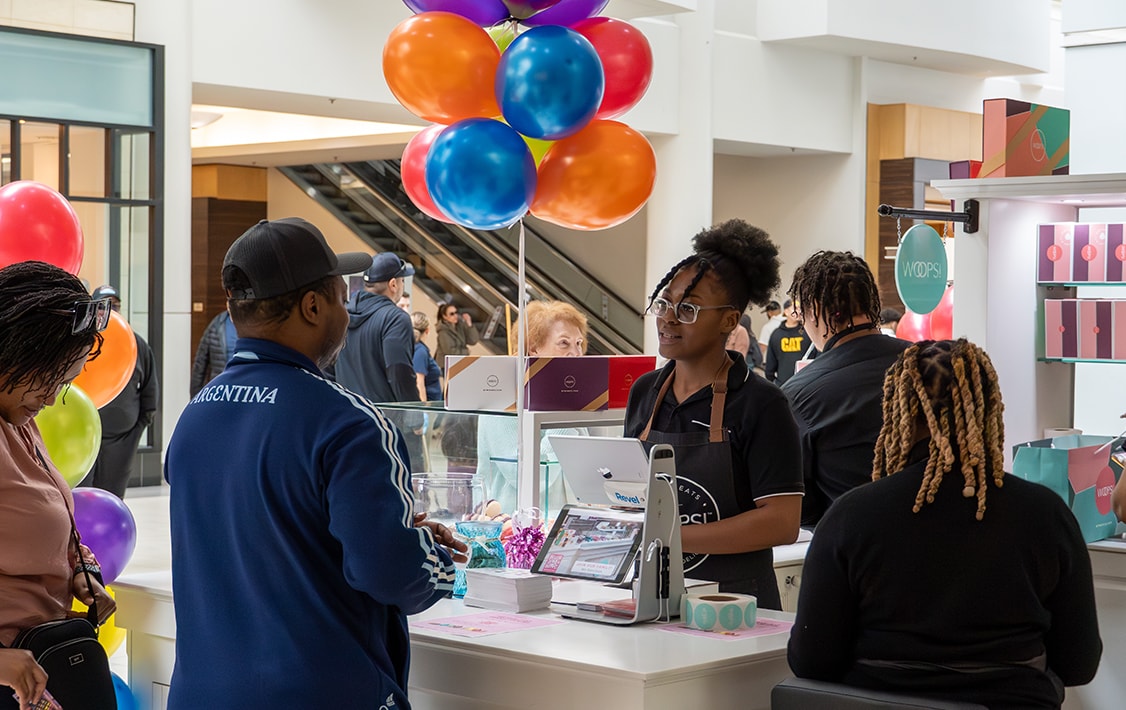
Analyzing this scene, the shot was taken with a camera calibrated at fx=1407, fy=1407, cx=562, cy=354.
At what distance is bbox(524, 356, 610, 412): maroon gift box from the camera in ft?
13.9

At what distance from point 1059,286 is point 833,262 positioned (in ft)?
6.35

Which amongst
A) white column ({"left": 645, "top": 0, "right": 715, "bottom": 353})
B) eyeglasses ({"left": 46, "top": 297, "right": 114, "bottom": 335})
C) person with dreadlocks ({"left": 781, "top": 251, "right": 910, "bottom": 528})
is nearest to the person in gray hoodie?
person with dreadlocks ({"left": 781, "top": 251, "right": 910, "bottom": 528})

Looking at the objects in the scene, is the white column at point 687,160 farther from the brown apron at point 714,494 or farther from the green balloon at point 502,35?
the brown apron at point 714,494

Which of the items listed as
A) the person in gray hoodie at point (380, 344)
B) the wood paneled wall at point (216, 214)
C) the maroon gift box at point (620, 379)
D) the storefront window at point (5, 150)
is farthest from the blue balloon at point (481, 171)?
the wood paneled wall at point (216, 214)

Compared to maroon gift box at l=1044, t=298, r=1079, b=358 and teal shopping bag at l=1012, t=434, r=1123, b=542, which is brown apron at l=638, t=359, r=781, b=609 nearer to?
teal shopping bag at l=1012, t=434, r=1123, b=542

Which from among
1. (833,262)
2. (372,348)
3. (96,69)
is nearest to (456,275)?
(96,69)

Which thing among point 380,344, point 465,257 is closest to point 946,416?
point 380,344

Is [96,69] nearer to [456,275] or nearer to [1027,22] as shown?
[456,275]

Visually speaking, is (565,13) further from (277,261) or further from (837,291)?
(277,261)

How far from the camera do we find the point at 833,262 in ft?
14.0

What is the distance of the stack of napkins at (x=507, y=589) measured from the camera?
9.86ft

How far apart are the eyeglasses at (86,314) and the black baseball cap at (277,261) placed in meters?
0.46

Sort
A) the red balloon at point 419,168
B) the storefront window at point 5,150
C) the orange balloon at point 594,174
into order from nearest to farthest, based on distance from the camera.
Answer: the orange balloon at point 594,174
the red balloon at point 419,168
the storefront window at point 5,150

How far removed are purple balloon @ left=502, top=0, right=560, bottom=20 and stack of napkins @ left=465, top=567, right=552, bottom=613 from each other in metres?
1.83
